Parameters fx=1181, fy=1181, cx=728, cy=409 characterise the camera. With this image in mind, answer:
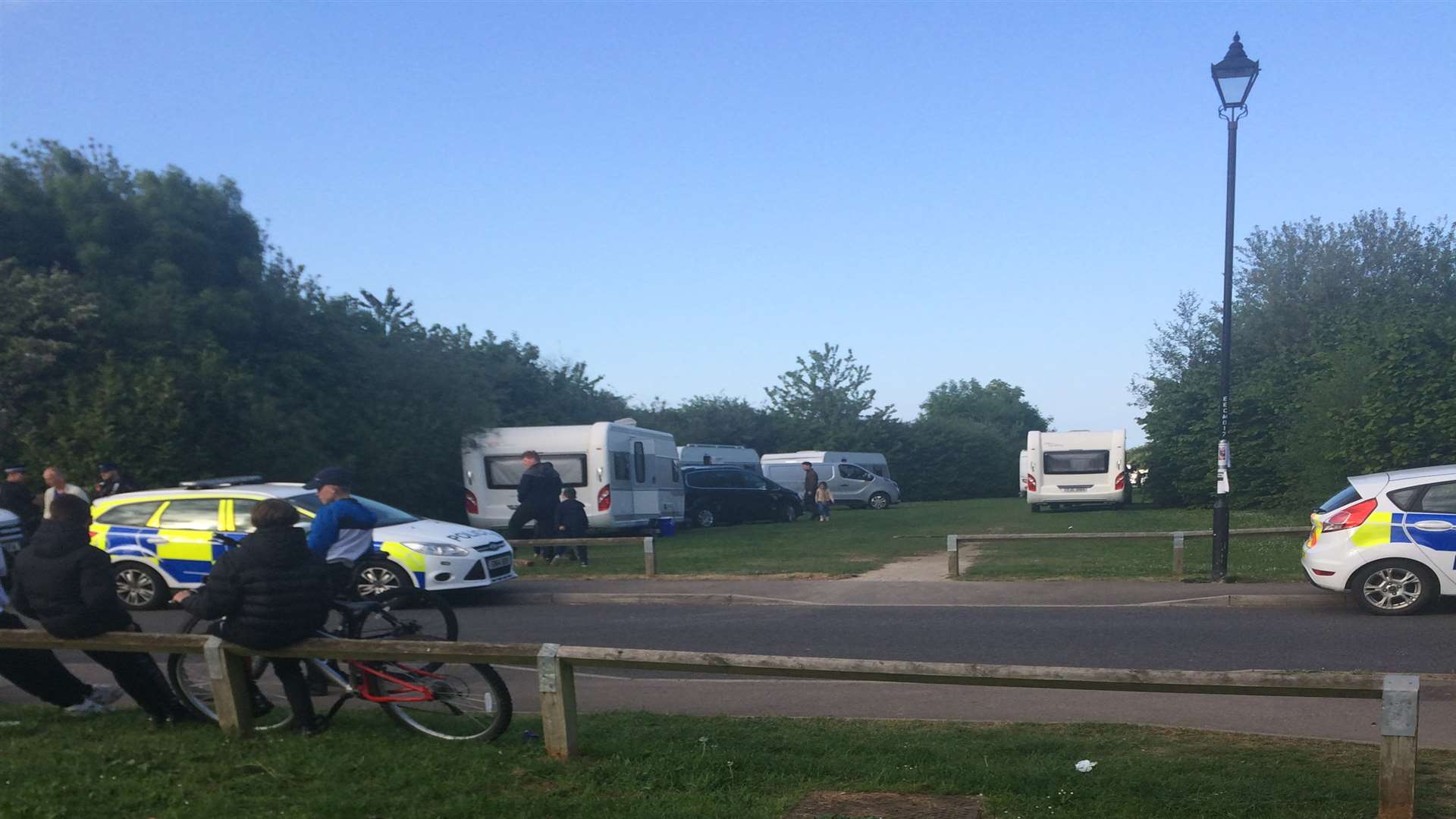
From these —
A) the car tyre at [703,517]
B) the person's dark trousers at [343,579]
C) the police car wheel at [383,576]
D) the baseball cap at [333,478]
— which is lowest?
the car tyre at [703,517]

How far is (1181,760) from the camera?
580cm

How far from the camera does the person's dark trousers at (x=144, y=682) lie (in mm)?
6762

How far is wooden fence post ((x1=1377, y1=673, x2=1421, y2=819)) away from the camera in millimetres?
4828

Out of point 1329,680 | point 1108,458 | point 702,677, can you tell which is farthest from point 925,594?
point 1108,458

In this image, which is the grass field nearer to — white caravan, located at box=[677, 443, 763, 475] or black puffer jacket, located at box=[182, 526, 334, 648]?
white caravan, located at box=[677, 443, 763, 475]

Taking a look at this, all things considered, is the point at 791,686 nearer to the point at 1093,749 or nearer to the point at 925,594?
the point at 1093,749


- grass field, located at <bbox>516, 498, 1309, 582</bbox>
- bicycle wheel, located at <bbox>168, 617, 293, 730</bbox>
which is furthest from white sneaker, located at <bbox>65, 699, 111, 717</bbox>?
grass field, located at <bbox>516, 498, 1309, 582</bbox>

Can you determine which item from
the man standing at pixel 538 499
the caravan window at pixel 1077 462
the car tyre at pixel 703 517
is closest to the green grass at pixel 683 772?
the man standing at pixel 538 499

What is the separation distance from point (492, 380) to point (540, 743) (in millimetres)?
25699

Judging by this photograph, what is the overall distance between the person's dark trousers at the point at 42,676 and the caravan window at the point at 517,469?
17.4 metres

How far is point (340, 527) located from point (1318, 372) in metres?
27.7

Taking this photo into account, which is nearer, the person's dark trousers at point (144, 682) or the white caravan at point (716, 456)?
the person's dark trousers at point (144, 682)

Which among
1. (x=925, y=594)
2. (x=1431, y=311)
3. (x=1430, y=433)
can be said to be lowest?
(x=925, y=594)

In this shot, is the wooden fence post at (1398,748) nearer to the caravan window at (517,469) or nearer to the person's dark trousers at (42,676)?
the person's dark trousers at (42,676)
